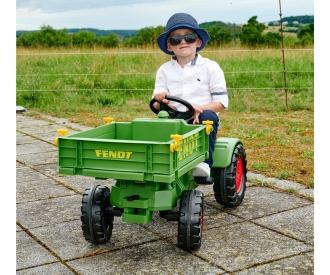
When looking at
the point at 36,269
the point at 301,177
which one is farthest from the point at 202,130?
the point at 301,177

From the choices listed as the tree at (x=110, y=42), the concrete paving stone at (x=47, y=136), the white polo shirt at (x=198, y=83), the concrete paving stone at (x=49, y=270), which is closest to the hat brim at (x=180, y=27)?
the white polo shirt at (x=198, y=83)

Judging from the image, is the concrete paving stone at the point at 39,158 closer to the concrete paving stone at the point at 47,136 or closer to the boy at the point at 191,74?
the concrete paving stone at the point at 47,136

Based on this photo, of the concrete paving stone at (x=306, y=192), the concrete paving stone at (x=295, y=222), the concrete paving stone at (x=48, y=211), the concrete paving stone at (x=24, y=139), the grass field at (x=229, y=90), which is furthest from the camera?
the concrete paving stone at (x=24, y=139)

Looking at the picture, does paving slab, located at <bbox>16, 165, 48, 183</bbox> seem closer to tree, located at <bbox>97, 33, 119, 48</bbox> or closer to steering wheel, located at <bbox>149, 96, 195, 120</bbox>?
steering wheel, located at <bbox>149, 96, 195, 120</bbox>

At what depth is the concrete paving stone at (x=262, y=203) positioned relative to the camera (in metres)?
4.68

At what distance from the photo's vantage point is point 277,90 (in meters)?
A: 11.9

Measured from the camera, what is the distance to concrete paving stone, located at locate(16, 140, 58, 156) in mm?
7463

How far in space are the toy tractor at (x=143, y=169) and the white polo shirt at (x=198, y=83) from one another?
20 cm

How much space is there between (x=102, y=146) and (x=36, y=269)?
855 mm

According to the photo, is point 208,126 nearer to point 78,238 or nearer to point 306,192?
point 78,238

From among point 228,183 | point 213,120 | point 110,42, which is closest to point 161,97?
point 213,120

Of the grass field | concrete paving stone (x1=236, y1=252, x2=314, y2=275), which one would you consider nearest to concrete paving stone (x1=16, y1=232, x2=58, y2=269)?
concrete paving stone (x1=236, y1=252, x2=314, y2=275)

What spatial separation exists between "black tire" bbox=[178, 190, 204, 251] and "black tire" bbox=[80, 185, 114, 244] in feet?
1.75

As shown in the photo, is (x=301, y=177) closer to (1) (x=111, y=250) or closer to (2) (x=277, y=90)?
(1) (x=111, y=250)
